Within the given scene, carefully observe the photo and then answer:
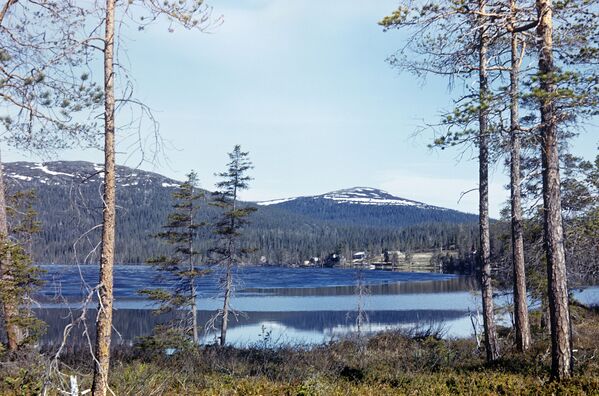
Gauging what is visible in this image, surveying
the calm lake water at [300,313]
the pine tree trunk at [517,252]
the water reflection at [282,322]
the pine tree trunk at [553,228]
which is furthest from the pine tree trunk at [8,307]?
the water reflection at [282,322]

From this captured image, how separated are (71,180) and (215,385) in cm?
379

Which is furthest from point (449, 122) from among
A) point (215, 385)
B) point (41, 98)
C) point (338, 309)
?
point (338, 309)

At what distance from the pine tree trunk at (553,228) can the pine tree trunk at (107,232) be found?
20.1ft

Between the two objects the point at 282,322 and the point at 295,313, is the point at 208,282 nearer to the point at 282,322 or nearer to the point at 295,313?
the point at 295,313

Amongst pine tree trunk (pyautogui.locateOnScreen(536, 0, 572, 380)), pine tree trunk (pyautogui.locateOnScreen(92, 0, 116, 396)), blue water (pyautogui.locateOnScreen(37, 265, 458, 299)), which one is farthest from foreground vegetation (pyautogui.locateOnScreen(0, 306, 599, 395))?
blue water (pyautogui.locateOnScreen(37, 265, 458, 299))

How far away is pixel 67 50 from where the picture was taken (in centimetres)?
715

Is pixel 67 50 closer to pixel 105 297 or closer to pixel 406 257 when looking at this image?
pixel 105 297

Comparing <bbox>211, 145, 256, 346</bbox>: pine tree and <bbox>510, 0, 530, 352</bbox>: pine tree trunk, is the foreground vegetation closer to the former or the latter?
<bbox>510, 0, 530, 352</bbox>: pine tree trunk

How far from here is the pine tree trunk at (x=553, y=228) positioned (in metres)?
8.73

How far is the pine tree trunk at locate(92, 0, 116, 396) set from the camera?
21.9ft

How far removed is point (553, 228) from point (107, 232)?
644 centimetres

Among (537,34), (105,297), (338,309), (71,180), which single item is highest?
(537,34)

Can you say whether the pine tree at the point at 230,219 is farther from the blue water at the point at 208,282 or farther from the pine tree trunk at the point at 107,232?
the pine tree trunk at the point at 107,232

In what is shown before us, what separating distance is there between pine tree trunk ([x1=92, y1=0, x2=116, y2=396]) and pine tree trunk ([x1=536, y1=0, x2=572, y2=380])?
6135 mm
